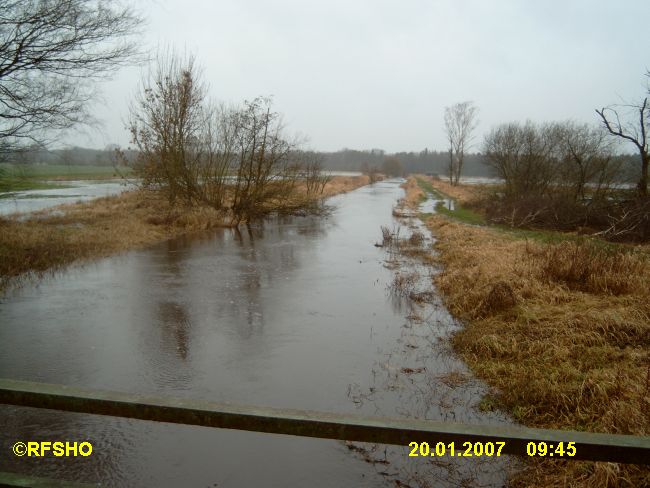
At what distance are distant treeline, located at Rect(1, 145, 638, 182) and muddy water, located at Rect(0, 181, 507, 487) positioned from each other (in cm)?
363

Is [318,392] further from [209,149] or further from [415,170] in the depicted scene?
[415,170]

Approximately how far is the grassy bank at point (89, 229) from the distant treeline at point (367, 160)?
230 centimetres

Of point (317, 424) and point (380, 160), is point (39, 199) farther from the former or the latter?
point (380, 160)

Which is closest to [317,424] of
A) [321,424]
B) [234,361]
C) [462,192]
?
[321,424]

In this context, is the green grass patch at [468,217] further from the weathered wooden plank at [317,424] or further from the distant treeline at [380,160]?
the distant treeline at [380,160]

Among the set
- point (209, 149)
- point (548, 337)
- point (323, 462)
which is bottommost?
point (323, 462)

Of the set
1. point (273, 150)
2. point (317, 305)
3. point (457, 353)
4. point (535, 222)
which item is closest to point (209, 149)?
point (273, 150)

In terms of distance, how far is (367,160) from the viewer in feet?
448

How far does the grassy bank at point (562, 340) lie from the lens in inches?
167

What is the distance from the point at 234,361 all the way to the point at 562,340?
4982mm

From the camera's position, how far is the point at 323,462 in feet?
13.6

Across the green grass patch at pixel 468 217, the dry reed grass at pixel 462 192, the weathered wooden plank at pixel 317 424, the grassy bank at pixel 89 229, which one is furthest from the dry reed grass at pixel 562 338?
the dry reed grass at pixel 462 192

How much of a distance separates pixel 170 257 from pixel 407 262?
7495mm

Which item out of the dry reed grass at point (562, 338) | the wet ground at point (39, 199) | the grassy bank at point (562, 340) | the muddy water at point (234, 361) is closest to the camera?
the muddy water at point (234, 361)
